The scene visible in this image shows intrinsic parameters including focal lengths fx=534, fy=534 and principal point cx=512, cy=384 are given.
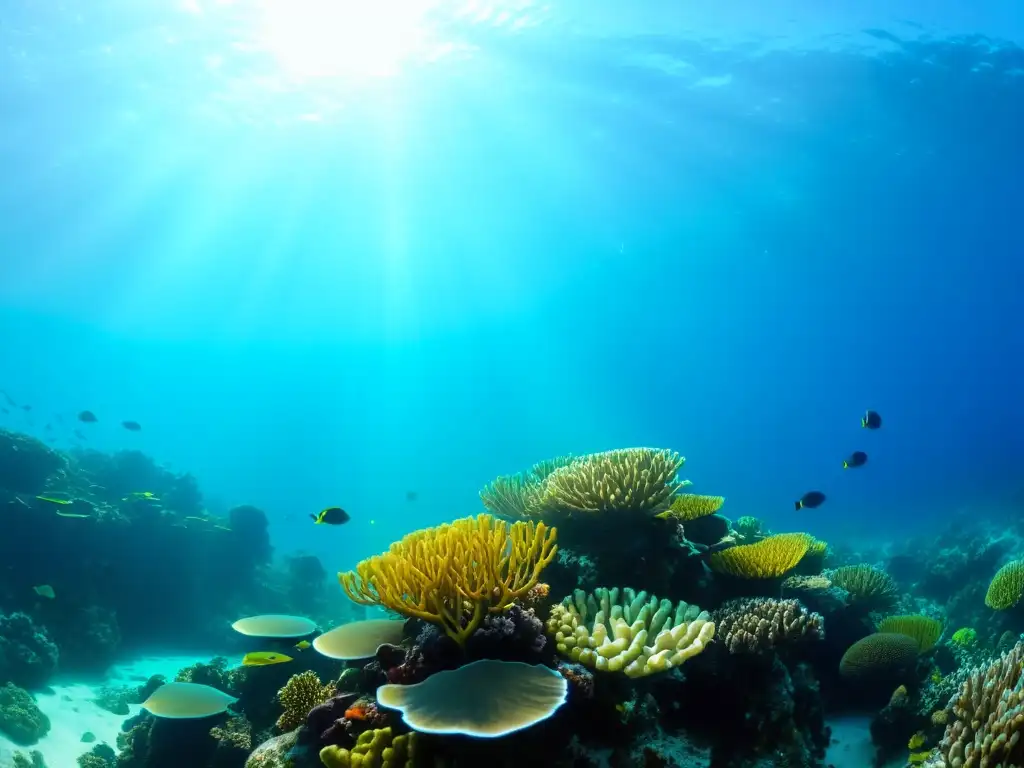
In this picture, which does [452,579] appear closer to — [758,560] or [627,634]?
[627,634]

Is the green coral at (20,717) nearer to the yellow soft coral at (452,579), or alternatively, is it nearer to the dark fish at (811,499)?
the yellow soft coral at (452,579)

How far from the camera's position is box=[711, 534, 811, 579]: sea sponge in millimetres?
5633

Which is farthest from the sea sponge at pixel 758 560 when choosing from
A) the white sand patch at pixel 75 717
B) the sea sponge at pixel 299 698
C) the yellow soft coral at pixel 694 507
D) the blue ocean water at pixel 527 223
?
Answer: the blue ocean water at pixel 527 223

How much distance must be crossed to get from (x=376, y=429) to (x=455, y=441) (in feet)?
91.0

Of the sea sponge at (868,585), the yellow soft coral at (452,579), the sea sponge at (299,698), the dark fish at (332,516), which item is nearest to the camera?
the yellow soft coral at (452,579)

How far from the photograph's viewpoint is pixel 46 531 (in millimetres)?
15195

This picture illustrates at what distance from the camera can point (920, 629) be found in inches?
247

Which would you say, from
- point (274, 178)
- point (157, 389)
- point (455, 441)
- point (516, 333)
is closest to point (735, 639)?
point (274, 178)

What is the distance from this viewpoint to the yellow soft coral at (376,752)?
312cm

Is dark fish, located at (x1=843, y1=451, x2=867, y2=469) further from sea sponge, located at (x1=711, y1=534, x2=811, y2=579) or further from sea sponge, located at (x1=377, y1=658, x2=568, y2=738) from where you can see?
sea sponge, located at (x1=377, y1=658, x2=568, y2=738)

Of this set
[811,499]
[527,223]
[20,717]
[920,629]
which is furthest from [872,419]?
[527,223]

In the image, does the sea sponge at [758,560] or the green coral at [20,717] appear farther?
the green coral at [20,717]

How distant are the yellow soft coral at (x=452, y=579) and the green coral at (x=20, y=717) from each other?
10.0 meters

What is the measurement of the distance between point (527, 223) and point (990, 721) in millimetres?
54305
